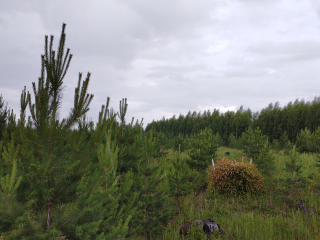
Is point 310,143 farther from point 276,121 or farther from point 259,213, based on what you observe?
point 259,213

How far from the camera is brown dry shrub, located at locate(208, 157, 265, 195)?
10633mm

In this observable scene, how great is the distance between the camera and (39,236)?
2.36 m

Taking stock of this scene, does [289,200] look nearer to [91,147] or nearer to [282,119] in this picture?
[91,147]

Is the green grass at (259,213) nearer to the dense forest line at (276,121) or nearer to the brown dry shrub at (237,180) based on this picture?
the brown dry shrub at (237,180)

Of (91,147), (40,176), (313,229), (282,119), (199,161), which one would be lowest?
(313,229)

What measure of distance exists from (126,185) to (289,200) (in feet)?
26.0

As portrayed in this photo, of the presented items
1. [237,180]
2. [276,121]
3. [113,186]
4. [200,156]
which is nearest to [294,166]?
[237,180]

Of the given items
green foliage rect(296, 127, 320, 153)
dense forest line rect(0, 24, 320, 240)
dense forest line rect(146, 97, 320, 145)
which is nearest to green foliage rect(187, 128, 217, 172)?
dense forest line rect(0, 24, 320, 240)

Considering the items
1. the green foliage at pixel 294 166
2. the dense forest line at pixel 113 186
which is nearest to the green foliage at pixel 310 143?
the dense forest line at pixel 113 186

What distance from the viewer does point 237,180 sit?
10766 millimetres

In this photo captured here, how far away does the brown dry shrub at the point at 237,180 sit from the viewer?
10633mm

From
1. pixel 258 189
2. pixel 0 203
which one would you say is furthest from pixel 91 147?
pixel 258 189

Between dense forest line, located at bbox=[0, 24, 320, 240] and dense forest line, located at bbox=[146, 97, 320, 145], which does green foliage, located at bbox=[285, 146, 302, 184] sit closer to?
dense forest line, located at bbox=[0, 24, 320, 240]

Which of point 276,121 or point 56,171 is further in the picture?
point 276,121
